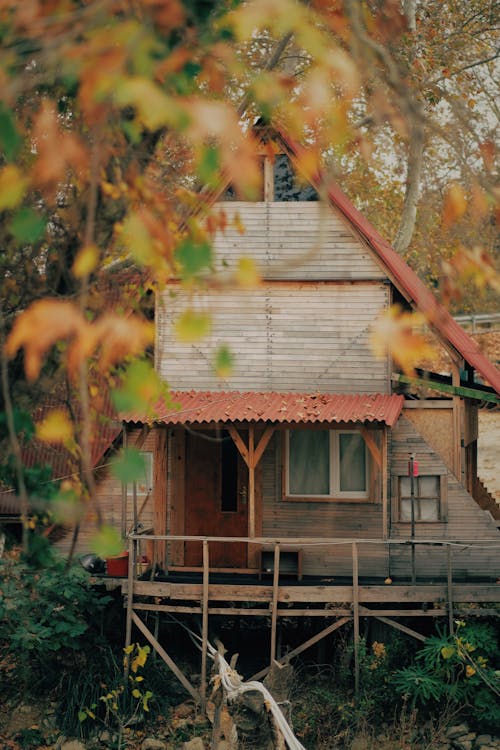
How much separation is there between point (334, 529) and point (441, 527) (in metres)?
1.68

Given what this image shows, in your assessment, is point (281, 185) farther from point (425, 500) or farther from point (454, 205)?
point (454, 205)

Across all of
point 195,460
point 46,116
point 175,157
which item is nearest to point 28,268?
point 46,116

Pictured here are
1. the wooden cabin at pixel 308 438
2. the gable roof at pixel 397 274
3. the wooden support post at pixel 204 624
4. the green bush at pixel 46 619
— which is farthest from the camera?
the wooden cabin at pixel 308 438

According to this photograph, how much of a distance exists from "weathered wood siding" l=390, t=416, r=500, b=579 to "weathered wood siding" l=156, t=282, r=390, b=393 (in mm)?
973

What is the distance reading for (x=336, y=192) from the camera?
50.5ft

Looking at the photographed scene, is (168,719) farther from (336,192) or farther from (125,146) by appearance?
(125,146)

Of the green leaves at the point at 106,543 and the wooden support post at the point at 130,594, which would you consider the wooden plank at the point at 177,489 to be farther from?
the green leaves at the point at 106,543

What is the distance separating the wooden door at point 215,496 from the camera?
626 inches

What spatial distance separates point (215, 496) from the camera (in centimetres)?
1608

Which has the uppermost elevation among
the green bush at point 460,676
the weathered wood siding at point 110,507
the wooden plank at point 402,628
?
the weathered wood siding at point 110,507

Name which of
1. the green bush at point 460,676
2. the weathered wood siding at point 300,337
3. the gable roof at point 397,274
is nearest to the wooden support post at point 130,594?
the weathered wood siding at point 300,337

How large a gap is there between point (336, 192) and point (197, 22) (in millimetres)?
10464

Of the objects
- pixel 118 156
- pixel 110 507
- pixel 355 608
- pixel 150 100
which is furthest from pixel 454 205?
pixel 110 507

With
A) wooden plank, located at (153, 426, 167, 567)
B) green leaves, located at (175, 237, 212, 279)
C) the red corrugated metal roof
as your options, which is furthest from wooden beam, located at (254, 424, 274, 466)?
green leaves, located at (175, 237, 212, 279)
